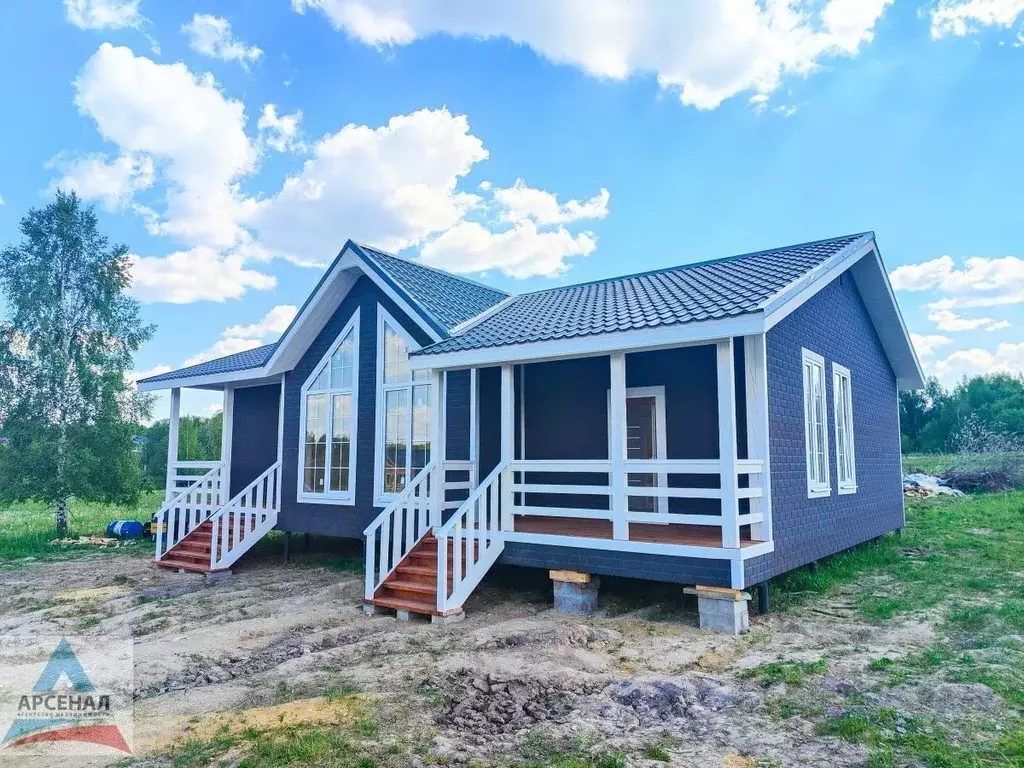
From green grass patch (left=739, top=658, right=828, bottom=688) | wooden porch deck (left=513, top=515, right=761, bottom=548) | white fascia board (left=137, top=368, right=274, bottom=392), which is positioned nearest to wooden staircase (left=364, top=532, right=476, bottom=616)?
wooden porch deck (left=513, top=515, right=761, bottom=548)

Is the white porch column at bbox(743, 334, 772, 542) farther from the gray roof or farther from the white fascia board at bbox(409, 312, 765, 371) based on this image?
the white fascia board at bbox(409, 312, 765, 371)

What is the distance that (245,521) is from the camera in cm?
1125

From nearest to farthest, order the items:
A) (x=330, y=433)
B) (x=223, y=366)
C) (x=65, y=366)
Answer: (x=330, y=433) → (x=223, y=366) → (x=65, y=366)

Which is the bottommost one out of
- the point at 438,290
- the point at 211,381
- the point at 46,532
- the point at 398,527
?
the point at 46,532

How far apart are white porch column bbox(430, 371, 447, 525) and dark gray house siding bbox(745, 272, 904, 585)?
3738mm

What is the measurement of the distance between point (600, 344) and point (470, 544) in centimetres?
258

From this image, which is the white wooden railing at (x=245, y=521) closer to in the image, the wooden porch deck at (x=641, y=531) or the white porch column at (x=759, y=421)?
the wooden porch deck at (x=641, y=531)

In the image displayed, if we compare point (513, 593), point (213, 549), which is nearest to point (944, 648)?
point (513, 593)

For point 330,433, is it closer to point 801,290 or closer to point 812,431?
point 812,431

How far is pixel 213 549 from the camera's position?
401 inches

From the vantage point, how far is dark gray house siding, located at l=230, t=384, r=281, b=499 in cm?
1291

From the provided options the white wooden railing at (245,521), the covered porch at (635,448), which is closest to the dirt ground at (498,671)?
the covered porch at (635,448)

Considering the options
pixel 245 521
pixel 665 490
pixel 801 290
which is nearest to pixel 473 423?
pixel 665 490

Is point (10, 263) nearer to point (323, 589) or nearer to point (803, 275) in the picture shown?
point (323, 589)
